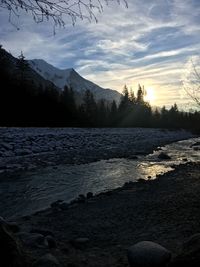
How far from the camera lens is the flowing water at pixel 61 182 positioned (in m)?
12.1

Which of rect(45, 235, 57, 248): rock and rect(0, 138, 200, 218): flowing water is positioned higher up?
rect(45, 235, 57, 248): rock

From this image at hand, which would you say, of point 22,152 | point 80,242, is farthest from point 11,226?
point 22,152

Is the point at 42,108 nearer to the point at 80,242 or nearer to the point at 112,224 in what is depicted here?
the point at 112,224

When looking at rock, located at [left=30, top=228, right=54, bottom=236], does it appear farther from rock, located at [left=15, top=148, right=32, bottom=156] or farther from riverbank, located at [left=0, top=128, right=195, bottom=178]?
rock, located at [left=15, top=148, right=32, bottom=156]

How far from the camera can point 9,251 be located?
486 cm

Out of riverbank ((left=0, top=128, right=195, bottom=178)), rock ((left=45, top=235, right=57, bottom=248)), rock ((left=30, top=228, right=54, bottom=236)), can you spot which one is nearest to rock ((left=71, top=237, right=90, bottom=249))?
rock ((left=45, top=235, right=57, bottom=248))

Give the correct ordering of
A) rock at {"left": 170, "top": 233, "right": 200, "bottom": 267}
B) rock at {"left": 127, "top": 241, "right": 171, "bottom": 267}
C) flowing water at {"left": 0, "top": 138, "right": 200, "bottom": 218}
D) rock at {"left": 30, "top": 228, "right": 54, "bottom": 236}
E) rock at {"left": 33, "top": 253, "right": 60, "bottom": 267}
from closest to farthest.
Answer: rock at {"left": 170, "top": 233, "right": 200, "bottom": 267}, rock at {"left": 33, "top": 253, "right": 60, "bottom": 267}, rock at {"left": 127, "top": 241, "right": 171, "bottom": 267}, rock at {"left": 30, "top": 228, "right": 54, "bottom": 236}, flowing water at {"left": 0, "top": 138, "right": 200, "bottom": 218}

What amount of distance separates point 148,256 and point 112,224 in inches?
121

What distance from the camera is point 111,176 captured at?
18.1m

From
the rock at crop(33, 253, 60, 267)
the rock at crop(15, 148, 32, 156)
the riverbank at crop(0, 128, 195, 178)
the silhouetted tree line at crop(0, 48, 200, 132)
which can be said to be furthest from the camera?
the silhouetted tree line at crop(0, 48, 200, 132)

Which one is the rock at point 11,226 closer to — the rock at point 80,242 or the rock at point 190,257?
the rock at point 80,242

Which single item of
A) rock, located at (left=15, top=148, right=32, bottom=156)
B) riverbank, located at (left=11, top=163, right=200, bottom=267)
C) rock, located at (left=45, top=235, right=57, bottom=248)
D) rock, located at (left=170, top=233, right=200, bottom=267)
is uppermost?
rock, located at (left=170, top=233, right=200, bottom=267)

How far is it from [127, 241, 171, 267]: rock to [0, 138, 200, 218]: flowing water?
5.40m

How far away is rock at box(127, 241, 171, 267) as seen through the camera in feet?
18.1
